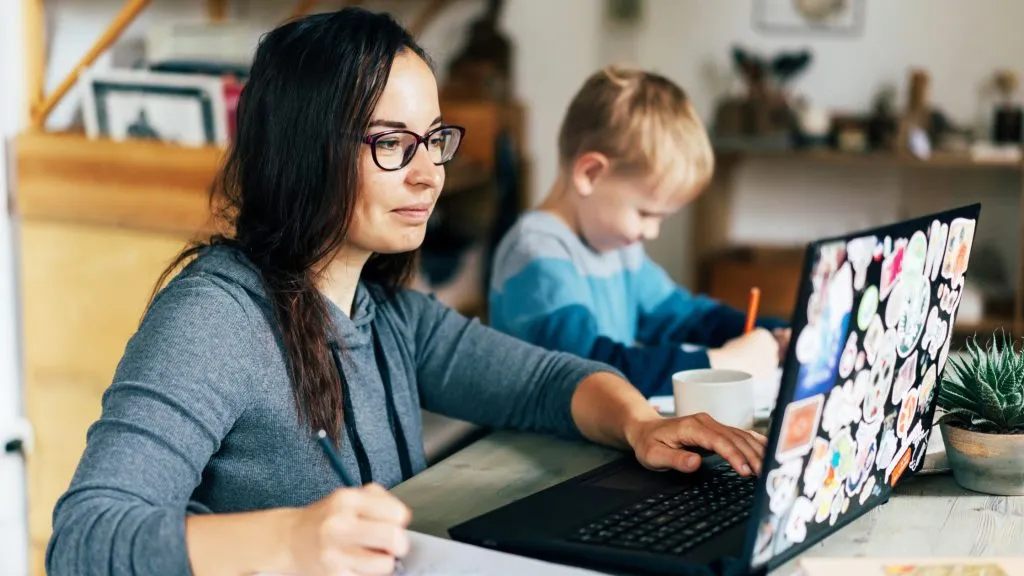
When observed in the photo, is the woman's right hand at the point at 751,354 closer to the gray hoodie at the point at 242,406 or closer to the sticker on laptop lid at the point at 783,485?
the gray hoodie at the point at 242,406

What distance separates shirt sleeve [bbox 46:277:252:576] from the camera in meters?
0.86

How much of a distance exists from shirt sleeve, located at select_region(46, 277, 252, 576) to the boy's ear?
2.54 ft

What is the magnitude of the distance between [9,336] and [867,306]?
6.43 ft

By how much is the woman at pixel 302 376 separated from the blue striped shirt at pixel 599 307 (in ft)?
0.71

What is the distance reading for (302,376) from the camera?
1.10 m

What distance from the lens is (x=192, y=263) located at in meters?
1.11

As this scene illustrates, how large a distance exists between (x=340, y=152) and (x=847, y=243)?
50 centimetres

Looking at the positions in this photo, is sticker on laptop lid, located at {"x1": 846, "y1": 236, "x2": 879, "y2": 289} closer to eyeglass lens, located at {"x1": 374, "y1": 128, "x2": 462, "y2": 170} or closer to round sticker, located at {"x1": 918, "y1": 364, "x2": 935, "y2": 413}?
round sticker, located at {"x1": 918, "y1": 364, "x2": 935, "y2": 413}

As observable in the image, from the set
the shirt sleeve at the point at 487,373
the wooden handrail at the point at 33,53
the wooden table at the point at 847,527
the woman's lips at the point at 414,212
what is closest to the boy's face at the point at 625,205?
the shirt sleeve at the point at 487,373

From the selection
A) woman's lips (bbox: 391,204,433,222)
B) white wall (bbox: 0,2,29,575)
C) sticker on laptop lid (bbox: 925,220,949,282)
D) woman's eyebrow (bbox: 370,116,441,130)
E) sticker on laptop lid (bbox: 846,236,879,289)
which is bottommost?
white wall (bbox: 0,2,29,575)

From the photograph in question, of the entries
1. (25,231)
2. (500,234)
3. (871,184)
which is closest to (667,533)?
(25,231)

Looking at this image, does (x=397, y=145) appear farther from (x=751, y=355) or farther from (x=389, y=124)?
(x=751, y=355)

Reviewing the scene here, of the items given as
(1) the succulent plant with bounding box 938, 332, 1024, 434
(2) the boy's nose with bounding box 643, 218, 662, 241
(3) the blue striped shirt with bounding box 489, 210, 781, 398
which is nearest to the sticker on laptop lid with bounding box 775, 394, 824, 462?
(1) the succulent plant with bounding box 938, 332, 1024, 434

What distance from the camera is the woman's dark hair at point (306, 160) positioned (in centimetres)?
110
